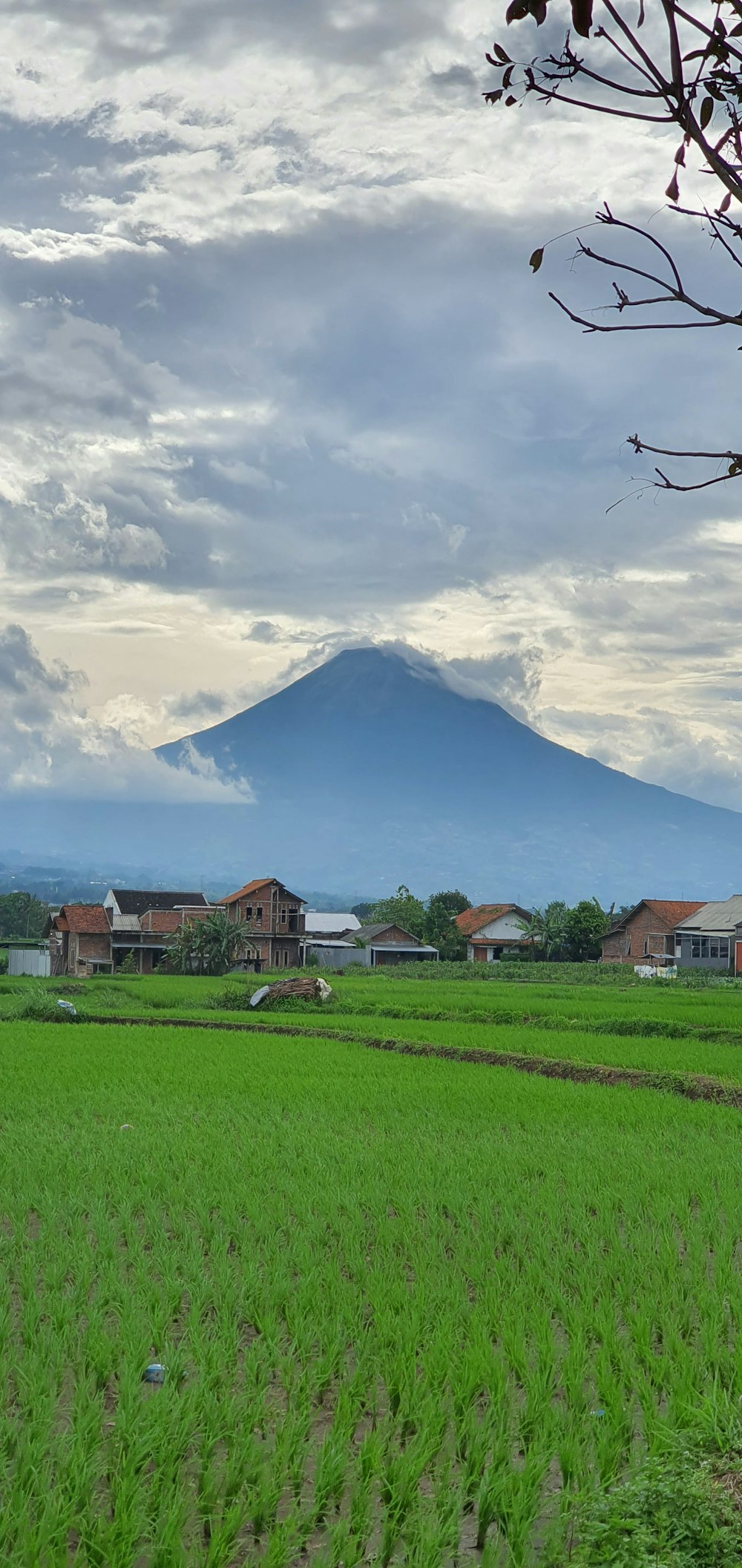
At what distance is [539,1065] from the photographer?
19.2 m

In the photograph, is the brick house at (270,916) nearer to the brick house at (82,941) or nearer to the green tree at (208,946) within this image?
the brick house at (82,941)

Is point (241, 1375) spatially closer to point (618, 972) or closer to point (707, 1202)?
point (707, 1202)

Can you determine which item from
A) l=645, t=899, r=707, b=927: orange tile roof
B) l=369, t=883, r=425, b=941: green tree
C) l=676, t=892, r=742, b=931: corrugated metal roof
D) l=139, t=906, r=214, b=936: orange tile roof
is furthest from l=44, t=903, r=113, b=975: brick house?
l=676, t=892, r=742, b=931: corrugated metal roof

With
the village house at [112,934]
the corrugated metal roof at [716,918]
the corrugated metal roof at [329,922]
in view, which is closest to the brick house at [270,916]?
the village house at [112,934]

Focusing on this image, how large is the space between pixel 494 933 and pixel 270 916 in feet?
61.7

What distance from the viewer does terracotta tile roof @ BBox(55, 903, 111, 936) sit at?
5859 centimetres

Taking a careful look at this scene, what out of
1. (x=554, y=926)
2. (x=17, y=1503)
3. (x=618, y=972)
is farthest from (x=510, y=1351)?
(x=554, y=926)

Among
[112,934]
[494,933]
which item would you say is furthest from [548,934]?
[112,934]

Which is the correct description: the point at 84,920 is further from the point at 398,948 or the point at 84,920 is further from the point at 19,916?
the point at 19,916

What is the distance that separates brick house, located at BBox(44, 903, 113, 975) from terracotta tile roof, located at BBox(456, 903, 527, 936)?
25.2 m

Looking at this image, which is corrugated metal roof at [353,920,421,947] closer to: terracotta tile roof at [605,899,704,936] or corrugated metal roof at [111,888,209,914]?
corrugated metal roof at [111,888,209,914]

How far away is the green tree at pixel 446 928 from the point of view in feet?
243

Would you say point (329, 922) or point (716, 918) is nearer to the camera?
point (716, 918)

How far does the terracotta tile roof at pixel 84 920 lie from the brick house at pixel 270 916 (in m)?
6.63
